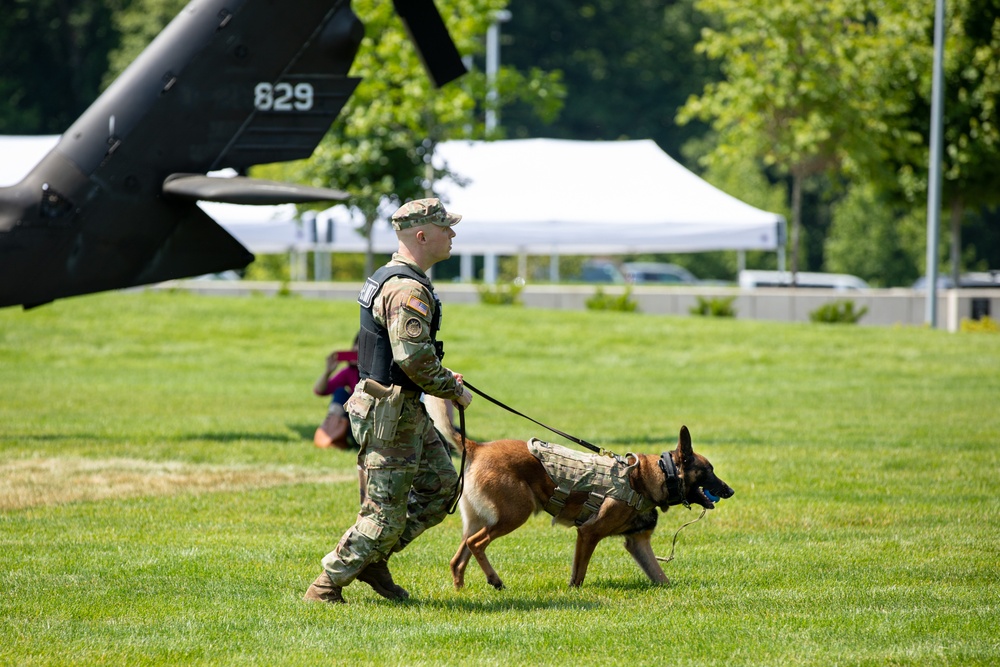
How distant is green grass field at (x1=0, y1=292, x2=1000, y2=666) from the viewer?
5609 mm

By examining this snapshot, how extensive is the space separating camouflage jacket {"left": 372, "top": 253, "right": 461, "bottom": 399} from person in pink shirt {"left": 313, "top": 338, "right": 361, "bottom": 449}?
20.9ft

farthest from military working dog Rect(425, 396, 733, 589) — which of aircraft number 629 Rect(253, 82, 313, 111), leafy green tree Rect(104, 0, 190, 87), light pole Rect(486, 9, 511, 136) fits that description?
leafy green tree Rect(104, 0, 190, 87)

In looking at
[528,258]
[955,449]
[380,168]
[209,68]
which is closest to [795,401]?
[955,449]

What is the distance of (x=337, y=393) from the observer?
12.5m

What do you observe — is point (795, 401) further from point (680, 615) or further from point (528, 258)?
point (528, 258)

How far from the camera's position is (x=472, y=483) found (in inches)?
256

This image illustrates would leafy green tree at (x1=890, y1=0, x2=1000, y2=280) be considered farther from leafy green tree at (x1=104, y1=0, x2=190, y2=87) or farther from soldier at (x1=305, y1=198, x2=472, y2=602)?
leafy green tree at (x1=104, y1=0, x2=190, y2=87)

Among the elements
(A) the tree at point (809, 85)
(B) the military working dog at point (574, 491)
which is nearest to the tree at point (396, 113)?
(A) the tree at point (809, 85)

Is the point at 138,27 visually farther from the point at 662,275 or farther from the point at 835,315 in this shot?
A: the point at 835,315

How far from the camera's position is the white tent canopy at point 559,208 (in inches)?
1122

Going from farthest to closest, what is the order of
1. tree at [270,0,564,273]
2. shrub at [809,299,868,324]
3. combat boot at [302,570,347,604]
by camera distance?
shrub at [809,299,868,324]
tree at [270,0,564,273]
combat boot at [302,570,347,604]

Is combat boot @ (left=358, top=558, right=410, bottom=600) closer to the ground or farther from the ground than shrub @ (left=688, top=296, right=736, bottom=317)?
closer to the ground

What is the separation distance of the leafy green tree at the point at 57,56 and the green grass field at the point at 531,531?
43.1 metres

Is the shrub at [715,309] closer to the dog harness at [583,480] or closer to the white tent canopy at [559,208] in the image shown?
the white tent canopy at [559,208]
